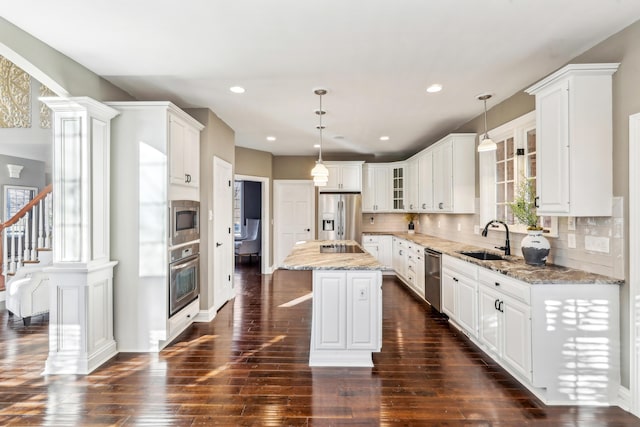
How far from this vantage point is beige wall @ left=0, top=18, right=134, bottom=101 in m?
2.27

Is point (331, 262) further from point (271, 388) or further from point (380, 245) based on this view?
point (380, 245)

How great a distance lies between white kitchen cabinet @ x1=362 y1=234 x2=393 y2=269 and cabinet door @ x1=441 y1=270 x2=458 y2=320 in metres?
2.51

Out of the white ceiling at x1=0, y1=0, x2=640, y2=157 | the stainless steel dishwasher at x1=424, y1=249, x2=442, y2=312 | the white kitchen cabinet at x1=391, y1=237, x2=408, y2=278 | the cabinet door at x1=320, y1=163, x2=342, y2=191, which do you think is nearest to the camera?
the white ceiling at x1=0, y1=0, x2=640, y2=157

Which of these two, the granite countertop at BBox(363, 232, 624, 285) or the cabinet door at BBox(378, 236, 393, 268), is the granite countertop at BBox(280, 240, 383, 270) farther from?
the cabinet door at BBox(378, 236, 393, 268)

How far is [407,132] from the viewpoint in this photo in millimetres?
5359

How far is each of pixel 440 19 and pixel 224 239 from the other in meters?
3.83

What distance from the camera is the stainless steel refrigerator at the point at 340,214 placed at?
670 centimetres

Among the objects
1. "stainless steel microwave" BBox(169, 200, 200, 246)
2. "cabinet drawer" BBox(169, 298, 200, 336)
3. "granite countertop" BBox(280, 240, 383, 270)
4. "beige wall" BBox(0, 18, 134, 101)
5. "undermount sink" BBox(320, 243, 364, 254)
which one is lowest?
"cabinet drawer" BBox(169, 298, 200, 336)

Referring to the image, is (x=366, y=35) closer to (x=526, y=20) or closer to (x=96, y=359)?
(x=526, y=20)

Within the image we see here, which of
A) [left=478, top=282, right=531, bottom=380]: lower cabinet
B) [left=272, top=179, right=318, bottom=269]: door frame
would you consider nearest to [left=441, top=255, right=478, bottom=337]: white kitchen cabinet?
[left=478, top=282, right=531, bottom=380]: lower cabinet

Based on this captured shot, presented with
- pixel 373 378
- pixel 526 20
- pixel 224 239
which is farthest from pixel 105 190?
pixel 526 20

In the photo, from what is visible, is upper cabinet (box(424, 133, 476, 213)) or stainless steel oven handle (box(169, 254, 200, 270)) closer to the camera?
stainless steel oven handle (box(169, 254, 200, 270))

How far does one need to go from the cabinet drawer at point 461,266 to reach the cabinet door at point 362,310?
1.03 meters

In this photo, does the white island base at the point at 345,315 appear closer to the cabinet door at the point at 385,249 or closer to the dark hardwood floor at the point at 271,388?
the dark hardwood floor at the point at 271,388
